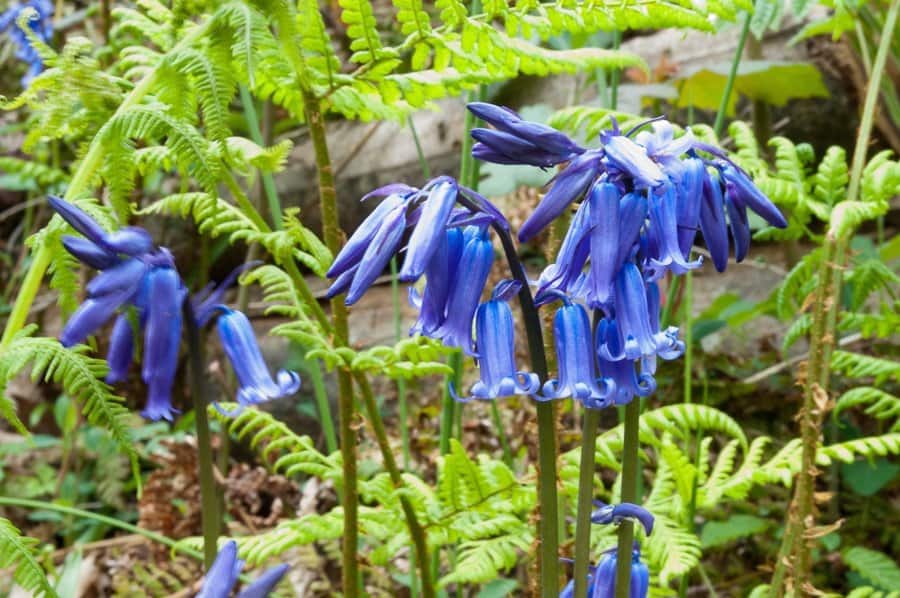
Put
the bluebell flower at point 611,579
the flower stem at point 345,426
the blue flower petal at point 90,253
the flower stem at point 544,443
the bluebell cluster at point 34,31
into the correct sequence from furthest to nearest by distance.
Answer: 1. the bluebell cluster at point 34,31
2. the flower stem at point 345,426
3. the bluebell flower at point 611,579
4. the flower stem at point 544,443
5. the blue flower petal at point 90,253

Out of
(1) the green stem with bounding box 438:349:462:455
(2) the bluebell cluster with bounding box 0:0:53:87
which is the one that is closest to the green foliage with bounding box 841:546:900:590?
(1) the green stem with bounding box 438:349:462:455

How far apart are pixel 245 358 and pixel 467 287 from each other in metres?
0.36

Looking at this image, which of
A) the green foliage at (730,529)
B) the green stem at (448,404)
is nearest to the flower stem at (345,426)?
the green stem at (448,404)

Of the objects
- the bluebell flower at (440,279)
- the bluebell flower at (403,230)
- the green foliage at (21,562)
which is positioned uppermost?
the bluebell flower at (403,230)

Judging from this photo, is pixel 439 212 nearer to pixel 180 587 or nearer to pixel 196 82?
pixel 196 82

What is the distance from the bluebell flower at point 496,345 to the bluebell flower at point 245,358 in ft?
1.04

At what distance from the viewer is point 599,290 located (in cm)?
106

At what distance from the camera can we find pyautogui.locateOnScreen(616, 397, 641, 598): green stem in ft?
3.64

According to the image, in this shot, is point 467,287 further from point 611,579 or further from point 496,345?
point 611,579

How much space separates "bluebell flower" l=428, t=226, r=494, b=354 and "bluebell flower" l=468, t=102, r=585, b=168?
0.10 metres

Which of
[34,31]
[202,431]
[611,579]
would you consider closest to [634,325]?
[611,579]

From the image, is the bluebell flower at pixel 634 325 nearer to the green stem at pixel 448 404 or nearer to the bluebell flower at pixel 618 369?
the bluebell flower at pixel 618 369

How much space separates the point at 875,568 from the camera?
2666 mm

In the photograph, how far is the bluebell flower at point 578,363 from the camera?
110 cm
